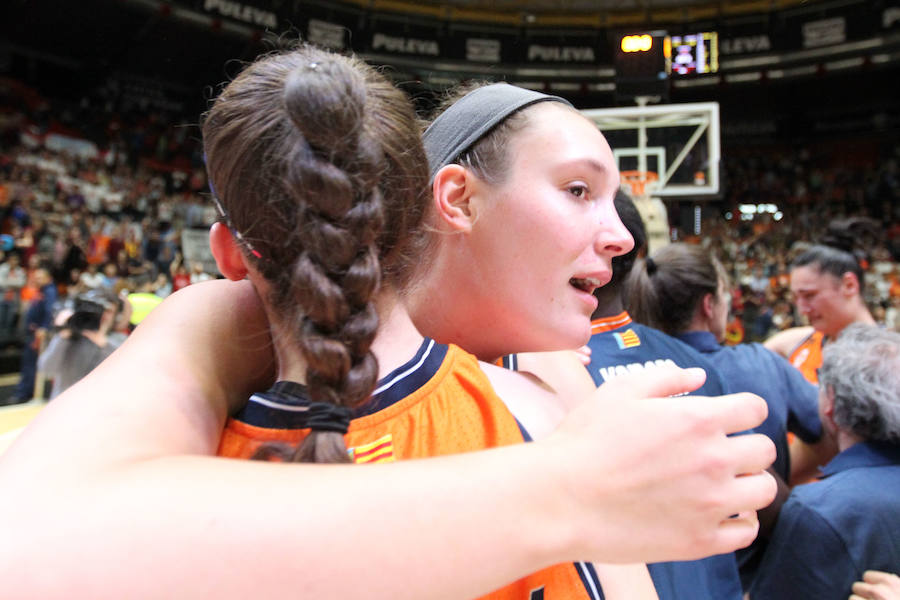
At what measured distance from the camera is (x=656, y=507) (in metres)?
0.47

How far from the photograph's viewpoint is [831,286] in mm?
3164

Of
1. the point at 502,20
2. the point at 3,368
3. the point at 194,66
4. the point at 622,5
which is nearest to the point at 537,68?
the point at 502,20

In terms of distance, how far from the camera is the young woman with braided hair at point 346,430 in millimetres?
421

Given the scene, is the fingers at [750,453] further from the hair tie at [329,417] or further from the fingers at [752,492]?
the hair tie at [329,417]

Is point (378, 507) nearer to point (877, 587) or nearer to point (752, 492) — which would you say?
point (752, 492)

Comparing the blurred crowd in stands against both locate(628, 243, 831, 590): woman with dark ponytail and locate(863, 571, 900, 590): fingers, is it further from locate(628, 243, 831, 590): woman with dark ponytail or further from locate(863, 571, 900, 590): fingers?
locate(863, 571, 900, 590): fingers

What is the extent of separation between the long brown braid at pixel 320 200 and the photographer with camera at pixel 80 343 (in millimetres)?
3497

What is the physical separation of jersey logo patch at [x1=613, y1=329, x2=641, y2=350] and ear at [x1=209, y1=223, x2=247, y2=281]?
1278mm

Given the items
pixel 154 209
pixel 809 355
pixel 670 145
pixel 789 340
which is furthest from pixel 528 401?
pixel 154 209

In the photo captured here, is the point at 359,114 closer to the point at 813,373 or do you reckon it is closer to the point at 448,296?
the point at 448,296

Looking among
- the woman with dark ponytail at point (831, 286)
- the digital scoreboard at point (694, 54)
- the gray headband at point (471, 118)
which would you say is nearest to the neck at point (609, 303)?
the gray headband at point (471, 118)

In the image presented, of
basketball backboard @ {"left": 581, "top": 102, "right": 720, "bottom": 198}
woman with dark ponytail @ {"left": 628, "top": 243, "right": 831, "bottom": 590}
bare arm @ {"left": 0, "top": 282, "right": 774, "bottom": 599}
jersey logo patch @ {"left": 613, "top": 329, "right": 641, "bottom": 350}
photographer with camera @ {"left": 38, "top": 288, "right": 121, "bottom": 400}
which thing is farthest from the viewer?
basketball backboard @ {"left": 581, "top": 102, "right": 720, "bottom": 198}

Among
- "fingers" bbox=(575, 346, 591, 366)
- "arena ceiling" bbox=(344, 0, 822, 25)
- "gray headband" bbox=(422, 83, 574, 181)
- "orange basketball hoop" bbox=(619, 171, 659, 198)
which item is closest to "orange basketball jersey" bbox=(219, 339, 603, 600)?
"gray headband" bbox=(422, 83, 574, 181)

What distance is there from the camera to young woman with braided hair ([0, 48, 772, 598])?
421 mm
